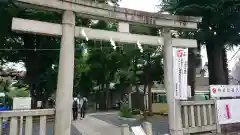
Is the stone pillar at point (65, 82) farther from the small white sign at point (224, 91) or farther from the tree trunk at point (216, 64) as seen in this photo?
the tree trunk at point (216, 64)

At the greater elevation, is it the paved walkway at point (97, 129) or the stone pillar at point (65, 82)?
the stone pillar at point (65, 82)

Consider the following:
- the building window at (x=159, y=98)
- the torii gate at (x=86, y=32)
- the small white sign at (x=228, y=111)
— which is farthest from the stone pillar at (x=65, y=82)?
the building window at (x=159, y=98)

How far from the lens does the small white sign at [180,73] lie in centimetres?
800

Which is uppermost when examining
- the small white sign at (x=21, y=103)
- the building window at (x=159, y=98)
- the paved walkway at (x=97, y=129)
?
the small white sign at (x=21, y=103)

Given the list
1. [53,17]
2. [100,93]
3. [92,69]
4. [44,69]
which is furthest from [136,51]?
[100,93]

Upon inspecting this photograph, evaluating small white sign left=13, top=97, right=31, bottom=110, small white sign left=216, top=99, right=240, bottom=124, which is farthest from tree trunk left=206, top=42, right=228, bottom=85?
small white sign left=13, top=97, right=31, bottom=110

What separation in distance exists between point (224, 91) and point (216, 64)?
9.56 ft

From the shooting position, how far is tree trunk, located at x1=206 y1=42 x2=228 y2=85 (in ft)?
39.6

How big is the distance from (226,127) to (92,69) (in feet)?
66.0

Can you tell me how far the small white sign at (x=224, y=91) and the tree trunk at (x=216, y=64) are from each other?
200cm

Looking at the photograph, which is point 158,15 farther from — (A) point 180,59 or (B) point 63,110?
(B) point 63,110

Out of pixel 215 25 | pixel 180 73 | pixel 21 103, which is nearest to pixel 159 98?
pixel 215 25

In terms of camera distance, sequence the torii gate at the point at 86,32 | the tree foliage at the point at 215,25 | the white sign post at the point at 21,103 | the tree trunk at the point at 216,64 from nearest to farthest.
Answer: the white sign post at the point at 21,103 < the torii gate at the point at 86,32 < the tree foliage at the point at 215,25 < the tree trunk at the point at 216,64

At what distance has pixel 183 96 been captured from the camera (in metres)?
7.96
